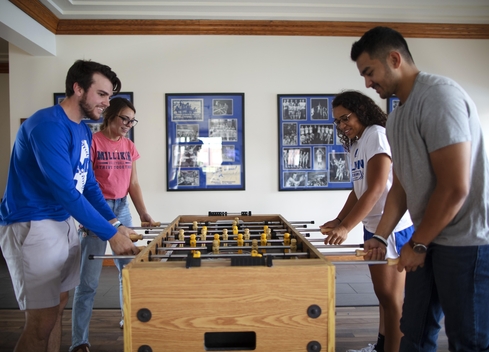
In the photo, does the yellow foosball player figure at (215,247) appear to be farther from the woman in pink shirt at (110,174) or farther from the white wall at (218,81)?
the white wall at (218,81)

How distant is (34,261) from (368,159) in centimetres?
178

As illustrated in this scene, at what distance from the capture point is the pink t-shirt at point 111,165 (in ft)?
8.46

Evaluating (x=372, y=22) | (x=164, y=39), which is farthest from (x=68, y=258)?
(x=372, y=22)

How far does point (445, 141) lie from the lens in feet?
3.88

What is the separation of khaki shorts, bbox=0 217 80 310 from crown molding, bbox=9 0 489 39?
3.30 m

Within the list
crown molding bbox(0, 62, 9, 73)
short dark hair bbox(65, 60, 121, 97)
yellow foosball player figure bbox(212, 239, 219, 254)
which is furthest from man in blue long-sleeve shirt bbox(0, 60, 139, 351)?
crown molding bbox(0, 62, 9, 73)

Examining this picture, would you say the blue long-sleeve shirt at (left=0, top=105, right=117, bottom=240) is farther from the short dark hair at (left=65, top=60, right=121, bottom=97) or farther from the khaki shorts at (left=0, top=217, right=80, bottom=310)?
the short dark hair at (left=65, top=60, right=121, bottom=97)

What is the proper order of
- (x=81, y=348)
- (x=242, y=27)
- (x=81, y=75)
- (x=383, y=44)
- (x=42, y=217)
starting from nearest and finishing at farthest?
(x=383, y=44)
(x=42, y=217)
(x=81, y=75)
(x=81, y=348)
(x=242, y=27)

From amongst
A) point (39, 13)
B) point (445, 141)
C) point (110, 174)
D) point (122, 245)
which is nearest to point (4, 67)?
point (39, 13)

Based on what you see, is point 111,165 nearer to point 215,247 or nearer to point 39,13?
point 215,247

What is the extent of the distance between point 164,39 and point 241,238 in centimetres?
331

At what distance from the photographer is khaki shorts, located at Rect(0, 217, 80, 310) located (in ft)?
5.50

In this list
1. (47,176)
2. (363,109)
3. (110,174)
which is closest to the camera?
(47,176)

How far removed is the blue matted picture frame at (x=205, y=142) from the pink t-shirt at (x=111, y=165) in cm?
170
